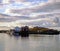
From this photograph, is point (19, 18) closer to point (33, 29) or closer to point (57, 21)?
point (33, 29)

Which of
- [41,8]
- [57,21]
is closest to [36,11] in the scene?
[41,8]

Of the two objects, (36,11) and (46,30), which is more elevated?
(36,11)

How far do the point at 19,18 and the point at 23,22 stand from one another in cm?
17

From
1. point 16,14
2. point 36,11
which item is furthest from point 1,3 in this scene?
point 36,11

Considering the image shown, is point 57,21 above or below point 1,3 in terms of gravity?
below

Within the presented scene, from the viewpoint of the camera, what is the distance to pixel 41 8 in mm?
7582

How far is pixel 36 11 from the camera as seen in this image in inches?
298

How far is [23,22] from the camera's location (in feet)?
24.0

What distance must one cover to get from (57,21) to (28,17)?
Result: 0.74 metres

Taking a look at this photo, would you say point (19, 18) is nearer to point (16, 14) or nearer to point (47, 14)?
point (16, 14)

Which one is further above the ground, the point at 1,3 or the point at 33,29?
the point at 1,3

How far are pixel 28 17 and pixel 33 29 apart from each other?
43cm

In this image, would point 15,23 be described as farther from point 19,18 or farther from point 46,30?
point 46,30

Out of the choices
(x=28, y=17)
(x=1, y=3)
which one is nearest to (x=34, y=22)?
(x=28, y=17)
